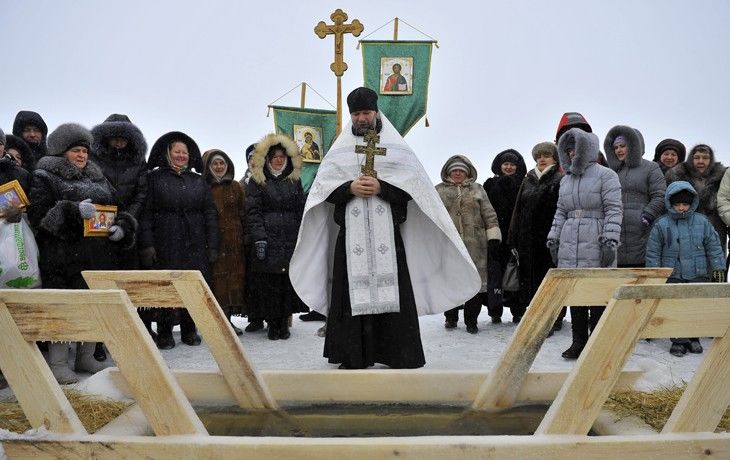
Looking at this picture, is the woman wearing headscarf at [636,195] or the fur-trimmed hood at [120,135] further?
the woman wearing headscarf at [636,195]

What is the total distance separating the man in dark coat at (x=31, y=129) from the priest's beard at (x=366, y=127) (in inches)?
132

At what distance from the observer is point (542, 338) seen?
2.85 m

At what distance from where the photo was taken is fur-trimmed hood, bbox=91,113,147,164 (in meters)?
5.12

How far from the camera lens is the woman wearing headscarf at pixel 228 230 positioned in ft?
20.4

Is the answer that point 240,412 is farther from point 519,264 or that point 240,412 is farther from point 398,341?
point 519,264

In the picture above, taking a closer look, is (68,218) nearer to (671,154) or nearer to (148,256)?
(148,256)

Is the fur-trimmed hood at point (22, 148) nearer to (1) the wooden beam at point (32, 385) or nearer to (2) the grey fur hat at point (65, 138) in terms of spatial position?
(2) the grey fur hat at point (65, 138)

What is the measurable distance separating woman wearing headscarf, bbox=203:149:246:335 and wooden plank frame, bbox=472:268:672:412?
12.6 ft

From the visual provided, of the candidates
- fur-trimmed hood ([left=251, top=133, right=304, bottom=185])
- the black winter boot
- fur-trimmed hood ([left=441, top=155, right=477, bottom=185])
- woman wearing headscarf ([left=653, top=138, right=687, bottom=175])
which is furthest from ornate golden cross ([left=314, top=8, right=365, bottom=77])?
the black winter boot

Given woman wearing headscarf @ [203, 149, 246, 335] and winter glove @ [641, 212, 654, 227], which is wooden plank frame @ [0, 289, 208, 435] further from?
winter glove @ [641, 212, 654, 227]

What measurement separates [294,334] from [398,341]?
243 centimetres

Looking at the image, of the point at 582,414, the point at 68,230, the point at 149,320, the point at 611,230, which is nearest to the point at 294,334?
the point at 149,320

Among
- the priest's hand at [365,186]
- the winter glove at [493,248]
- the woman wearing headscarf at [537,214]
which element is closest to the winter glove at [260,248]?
the priest's hand at [365,186]

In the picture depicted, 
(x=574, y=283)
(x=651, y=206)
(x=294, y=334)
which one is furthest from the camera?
(x=294, y=334)
